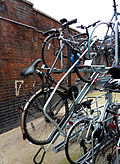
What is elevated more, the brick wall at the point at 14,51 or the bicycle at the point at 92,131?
the brick wall at the point at 14,51

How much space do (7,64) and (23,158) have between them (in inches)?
90.1

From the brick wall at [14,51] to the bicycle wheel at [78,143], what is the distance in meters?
1.86

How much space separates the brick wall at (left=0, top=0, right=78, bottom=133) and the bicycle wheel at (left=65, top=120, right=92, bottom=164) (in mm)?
1856

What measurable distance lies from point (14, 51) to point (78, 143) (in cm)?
285

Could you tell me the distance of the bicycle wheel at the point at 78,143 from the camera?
2084 millimetres

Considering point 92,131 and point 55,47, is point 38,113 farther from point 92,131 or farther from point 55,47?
point 55,47

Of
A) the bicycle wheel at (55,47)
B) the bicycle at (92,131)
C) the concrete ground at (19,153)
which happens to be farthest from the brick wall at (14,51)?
the bicycle at (92,131)

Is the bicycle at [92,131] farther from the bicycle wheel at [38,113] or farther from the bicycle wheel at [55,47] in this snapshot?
the bicycle wheel at [55,47]

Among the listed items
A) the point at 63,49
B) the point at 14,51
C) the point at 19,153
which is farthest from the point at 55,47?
the point at 19,153

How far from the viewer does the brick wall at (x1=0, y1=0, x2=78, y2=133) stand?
3451 mm

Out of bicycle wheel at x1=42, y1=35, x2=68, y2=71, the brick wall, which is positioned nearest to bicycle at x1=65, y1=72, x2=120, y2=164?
bicycle wheel at x1=42, y1=35, x2=68, y2=71

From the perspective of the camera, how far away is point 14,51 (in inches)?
147

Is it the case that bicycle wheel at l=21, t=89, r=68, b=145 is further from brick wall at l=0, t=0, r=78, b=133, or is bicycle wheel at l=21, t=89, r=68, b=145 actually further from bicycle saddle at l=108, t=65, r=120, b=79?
brick wall at l=0, t=0, r=78, b=133

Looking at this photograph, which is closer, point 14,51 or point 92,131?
point 92,131
